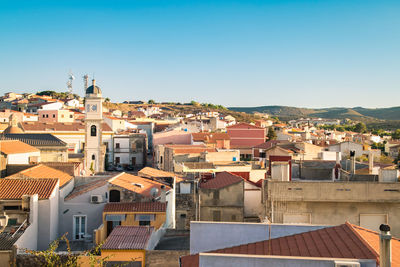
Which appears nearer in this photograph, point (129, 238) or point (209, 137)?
point (129, 238)

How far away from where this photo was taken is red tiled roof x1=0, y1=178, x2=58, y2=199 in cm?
1769

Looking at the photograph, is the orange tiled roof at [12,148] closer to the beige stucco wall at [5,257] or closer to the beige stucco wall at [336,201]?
the beige stucco wall at [5,257]

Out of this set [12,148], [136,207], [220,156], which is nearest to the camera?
[136,207]

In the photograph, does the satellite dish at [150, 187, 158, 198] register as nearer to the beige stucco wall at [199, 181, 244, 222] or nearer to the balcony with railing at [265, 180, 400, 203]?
the beige stucco wall at [199, 181, 244, 222]

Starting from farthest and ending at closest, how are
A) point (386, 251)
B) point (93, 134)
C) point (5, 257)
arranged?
point (93, 134)
point (5, 257)
point (386, 251)

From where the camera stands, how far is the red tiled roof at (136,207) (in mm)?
17266

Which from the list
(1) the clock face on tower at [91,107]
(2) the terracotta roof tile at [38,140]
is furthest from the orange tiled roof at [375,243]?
(1) the clock face on tower at [91,107]

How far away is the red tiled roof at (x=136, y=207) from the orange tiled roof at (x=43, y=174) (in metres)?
4.48

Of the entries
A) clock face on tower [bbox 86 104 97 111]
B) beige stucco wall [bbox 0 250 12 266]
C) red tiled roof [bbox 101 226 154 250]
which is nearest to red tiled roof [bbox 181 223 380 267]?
red tiled roof [bbox 101 226 154 250]

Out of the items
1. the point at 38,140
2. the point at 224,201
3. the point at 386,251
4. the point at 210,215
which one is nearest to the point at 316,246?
the point at 386,251

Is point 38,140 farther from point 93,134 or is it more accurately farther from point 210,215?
point 210,215

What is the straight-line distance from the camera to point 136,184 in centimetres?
1989

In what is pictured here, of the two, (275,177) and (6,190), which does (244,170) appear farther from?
(6,190)

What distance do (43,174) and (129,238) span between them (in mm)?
10499
